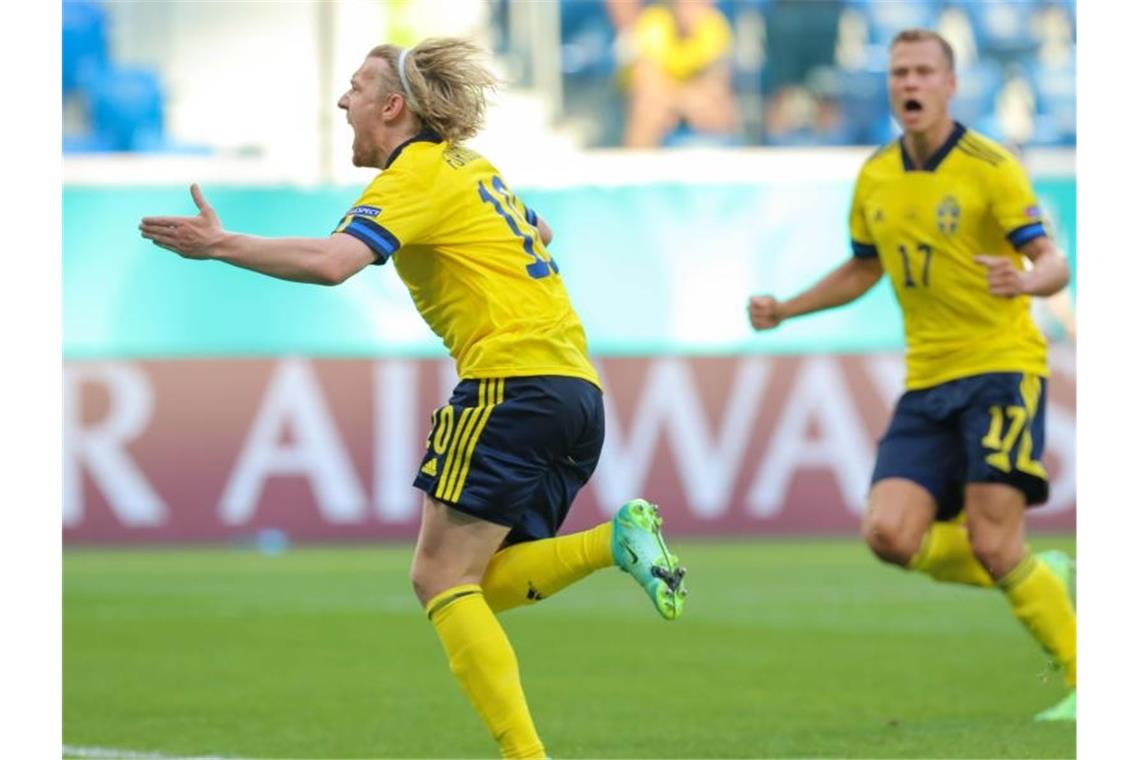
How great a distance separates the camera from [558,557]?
4.92m

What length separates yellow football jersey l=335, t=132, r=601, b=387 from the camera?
4.73 meters

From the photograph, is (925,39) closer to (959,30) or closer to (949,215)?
(949,215)

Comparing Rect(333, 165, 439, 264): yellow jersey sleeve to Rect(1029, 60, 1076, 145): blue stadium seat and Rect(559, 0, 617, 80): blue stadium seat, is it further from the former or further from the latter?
Rect(1029, 60, 1076, 145): blue stadium seat

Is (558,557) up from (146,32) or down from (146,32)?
down

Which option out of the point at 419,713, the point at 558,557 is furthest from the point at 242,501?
the point at 558,557

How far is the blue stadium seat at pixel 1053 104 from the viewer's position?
17.3 metres

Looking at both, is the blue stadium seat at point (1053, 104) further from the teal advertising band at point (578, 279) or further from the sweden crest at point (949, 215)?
the sweden crest at point (949, 215)

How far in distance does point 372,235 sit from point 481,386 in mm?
516

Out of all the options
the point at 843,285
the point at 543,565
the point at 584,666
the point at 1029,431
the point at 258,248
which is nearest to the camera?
the point at 258,248

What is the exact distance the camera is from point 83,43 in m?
16.9

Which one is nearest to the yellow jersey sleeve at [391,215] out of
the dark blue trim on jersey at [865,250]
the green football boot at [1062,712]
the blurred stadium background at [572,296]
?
the dark blue trim on jersey at [865,250]

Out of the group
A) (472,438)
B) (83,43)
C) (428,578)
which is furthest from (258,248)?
(83,43)
